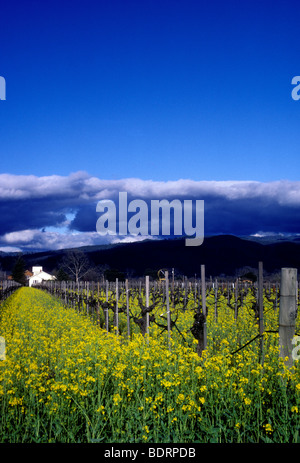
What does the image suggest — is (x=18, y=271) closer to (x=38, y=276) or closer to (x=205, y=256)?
(x=38, y=276)

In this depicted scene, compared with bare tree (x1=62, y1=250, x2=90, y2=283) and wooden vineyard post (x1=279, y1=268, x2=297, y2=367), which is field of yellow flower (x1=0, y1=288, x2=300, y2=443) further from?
bare tree (x1=62, y1=250, x2=90, y2=283)

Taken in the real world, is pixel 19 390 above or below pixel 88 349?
below

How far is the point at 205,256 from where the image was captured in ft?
369

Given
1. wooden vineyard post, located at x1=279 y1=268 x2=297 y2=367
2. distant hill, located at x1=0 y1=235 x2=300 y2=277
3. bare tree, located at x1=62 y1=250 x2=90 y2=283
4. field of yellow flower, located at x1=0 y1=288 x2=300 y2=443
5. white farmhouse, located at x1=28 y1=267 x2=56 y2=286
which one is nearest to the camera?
field of yellow flower, located at x1=0 y1=288 x2=300 y2=443

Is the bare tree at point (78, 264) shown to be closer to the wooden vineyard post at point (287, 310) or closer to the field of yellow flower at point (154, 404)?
the field of yellow flower at point (154, 404)

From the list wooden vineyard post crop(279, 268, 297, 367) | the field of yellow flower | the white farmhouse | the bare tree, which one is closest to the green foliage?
the white farmhouse

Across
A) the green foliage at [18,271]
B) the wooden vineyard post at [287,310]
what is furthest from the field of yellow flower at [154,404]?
the green foliage at [18,271]

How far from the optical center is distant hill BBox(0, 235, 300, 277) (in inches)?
4186

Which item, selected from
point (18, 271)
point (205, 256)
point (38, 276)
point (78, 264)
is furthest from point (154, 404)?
point (38, 276)

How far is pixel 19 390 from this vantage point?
7.03m

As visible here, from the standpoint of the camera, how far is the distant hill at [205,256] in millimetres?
106312
